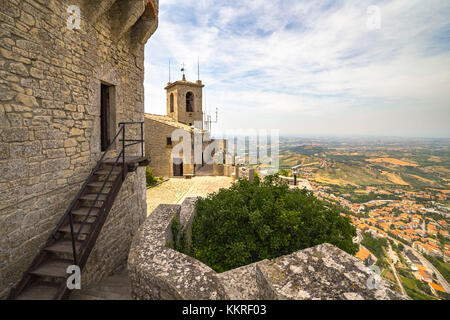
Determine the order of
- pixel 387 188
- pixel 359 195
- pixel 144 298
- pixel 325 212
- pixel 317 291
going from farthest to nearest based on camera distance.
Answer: pixel 387 188
pixel 359 195
pixel 325 212
pixel 144 298
pixel 317 291

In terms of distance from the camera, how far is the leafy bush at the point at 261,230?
3.80 metres

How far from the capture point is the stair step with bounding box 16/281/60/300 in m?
2.69

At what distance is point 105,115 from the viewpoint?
519 cm

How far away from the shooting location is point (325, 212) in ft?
14.8

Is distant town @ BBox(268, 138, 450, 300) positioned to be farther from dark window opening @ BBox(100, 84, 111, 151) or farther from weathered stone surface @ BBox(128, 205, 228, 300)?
dark window opening @ BBox(100, 84, 111, 151)

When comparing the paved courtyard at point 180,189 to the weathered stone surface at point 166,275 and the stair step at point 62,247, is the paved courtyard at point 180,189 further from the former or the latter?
the weathered stone surface at point 166,275

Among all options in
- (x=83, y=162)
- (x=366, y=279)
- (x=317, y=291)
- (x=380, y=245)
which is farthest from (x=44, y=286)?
(x=380, y=245)

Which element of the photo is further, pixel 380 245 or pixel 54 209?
pixel 380 245

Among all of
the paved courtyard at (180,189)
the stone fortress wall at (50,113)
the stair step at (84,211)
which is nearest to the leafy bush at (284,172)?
the paved courtyard at (180,189)

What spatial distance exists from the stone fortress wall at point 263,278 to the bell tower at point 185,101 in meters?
22.6

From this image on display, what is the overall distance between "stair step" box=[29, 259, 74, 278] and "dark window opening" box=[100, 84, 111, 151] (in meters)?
2.94

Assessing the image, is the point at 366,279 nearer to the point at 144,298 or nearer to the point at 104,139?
the point at 144,298

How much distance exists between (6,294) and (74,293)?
87cm
